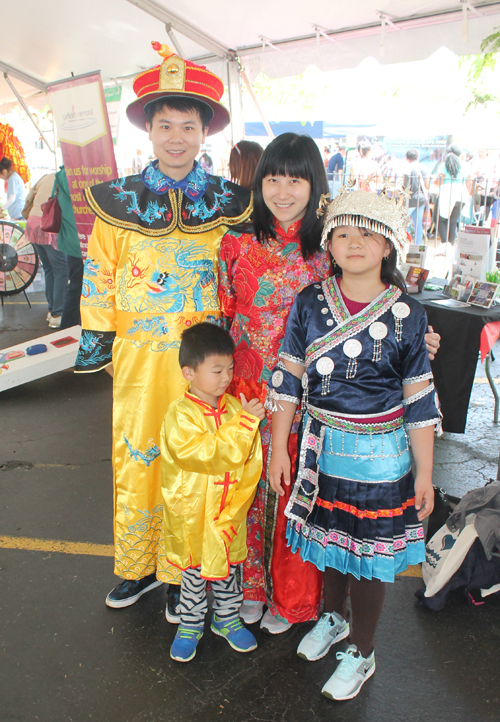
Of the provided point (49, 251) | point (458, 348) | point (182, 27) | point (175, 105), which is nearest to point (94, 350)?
point (175, 105)

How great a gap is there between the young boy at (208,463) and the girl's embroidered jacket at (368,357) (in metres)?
0.27

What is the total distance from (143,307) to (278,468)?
2.46 feet

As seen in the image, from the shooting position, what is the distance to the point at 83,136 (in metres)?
4.91

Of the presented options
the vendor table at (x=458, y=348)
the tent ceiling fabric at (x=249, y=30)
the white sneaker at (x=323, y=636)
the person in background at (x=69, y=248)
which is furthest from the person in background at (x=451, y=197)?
the white sneaker at (x=323, y=636)

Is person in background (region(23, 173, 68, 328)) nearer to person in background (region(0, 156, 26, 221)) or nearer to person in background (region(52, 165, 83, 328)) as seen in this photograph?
person in background (region(52, 165, 83, 328))

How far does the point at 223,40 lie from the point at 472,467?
513cm

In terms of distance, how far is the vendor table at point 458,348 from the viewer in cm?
331

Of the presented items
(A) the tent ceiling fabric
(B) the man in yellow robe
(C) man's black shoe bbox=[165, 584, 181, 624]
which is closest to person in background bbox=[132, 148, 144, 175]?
(A) the tent ceiling fabric

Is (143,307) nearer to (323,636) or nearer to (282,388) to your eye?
(282,388)

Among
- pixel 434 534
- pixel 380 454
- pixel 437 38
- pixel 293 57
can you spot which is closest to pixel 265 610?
pixel 434 534

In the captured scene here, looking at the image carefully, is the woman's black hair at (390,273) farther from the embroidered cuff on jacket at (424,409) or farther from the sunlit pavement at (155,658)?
the sunlit pavement at (155,658)

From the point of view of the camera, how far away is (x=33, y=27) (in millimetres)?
5879

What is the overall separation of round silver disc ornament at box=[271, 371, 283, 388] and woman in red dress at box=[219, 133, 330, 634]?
0.11m

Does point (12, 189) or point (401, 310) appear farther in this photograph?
point (12, 189)
